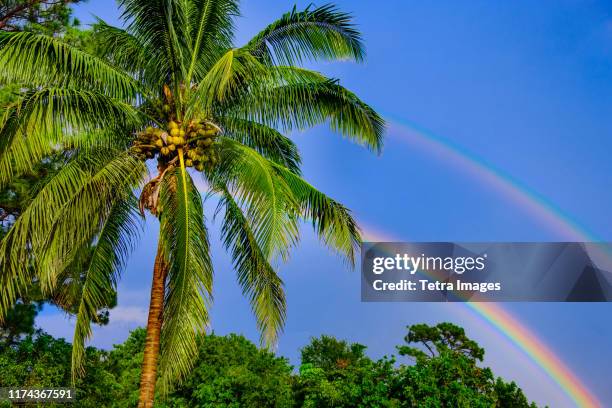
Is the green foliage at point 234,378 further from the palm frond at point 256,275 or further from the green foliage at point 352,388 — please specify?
the palm frond at point 256,275

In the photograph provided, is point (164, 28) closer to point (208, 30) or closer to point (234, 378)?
point (208, 30)

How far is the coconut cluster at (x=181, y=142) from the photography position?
13008mm

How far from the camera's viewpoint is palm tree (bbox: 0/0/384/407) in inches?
476

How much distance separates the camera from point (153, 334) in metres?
12.9

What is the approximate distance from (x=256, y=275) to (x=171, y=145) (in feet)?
11.0

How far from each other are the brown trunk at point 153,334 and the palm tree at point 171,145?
0.02 m

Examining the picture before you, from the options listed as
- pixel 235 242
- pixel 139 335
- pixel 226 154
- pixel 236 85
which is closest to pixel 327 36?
pixel 236 85

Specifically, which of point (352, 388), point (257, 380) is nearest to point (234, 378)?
point (257, 380)

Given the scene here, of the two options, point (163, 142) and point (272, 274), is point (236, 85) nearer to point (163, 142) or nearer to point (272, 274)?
point (163, 142)

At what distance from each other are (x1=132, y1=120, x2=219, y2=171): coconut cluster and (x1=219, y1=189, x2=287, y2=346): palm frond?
1.87 m

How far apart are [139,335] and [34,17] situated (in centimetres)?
1821

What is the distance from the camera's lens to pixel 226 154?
13383 mm

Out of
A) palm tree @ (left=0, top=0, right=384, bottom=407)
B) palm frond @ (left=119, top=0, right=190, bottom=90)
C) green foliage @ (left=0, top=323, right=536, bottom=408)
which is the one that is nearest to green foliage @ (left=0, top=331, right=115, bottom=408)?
green foliage @ (left=0, top=323, right=536, bottom=408)

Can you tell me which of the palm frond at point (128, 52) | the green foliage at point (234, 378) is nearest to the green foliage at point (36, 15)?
the palm frond at point (128, 52)
